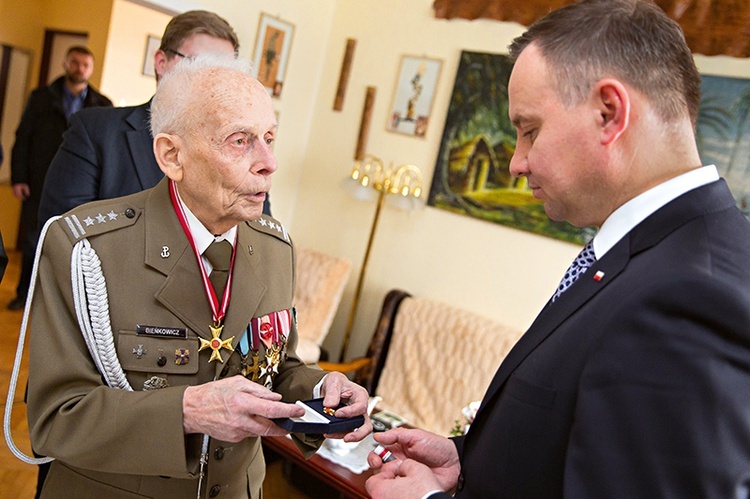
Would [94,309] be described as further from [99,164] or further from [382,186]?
[382,186]

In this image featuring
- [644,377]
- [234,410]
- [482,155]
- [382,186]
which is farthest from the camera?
[382,186]

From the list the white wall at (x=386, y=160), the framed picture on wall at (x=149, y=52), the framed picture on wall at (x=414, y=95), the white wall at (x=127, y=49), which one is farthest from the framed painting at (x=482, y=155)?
the framed picture on wall at (x=149, y=52)

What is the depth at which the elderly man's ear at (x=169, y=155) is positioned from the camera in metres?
1.49

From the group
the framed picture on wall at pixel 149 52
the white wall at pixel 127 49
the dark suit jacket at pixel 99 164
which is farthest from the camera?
the framed picture on wall at pixel 149 52

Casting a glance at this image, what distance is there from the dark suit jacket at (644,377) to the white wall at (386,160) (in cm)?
327

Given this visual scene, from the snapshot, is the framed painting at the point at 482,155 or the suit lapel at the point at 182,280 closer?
the suit lapel at the point at 182,280

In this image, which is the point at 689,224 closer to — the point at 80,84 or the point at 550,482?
the point at 550,482

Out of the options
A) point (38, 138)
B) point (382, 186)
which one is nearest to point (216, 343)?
point (382, 186)

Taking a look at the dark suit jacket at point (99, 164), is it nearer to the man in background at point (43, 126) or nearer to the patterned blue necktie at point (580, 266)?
the patterned blue necktie at point (580, 266)

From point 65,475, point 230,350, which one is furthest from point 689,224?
point 65,475

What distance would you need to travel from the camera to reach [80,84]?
18.7ft

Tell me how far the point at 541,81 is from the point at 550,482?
2.23 feet

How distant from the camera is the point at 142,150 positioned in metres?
2.35

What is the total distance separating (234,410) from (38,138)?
5205mm
